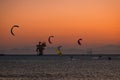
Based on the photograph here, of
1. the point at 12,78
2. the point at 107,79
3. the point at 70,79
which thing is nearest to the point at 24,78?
the point at 12,78

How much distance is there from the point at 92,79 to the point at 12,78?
41.5 ft

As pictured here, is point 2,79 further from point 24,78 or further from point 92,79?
point 92,79

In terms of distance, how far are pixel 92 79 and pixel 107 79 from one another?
2371 mm

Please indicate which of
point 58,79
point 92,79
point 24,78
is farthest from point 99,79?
point 24,78

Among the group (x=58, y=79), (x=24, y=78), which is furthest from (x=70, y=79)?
(x=24, y=78)

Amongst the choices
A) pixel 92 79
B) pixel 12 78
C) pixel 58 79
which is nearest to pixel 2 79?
pixel 12 78

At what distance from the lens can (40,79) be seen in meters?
82.8

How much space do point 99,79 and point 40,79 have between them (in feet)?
30.5

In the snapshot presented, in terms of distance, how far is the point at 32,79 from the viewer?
272 feet

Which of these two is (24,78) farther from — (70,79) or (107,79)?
(107,79)

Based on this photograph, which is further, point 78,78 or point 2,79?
point 78,78

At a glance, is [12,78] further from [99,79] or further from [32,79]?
[99,79]

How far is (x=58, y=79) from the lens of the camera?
83.2 m

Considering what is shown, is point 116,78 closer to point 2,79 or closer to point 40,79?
point 40,79
